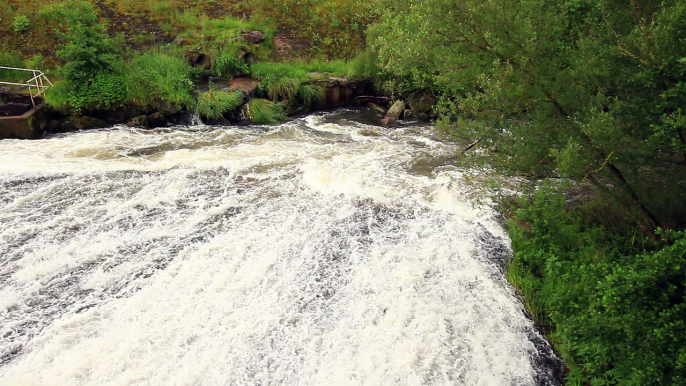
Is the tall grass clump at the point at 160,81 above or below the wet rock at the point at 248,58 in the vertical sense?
below

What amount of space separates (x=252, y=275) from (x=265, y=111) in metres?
9.12

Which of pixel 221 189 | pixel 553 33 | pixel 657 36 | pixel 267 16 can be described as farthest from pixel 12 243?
pixel 267 16

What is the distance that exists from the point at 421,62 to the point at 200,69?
1103cm

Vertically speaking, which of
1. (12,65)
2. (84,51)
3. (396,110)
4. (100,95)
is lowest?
(396,110)

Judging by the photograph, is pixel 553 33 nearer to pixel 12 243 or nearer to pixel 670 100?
pixel 670 100

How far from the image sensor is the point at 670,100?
5.38 meters

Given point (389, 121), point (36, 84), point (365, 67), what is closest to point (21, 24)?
Result: point (36, 84)

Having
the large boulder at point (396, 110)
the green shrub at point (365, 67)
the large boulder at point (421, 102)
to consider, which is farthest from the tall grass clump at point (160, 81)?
the large boulder at point (421, 102)

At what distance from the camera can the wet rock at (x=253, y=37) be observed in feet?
61.1

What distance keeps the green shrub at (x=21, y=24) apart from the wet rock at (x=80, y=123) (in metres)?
6.25

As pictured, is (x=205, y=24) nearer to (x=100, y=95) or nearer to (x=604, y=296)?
(x=100, y=95)

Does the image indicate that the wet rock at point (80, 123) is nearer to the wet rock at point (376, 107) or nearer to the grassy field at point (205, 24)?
the grassy field at point (205, 24)

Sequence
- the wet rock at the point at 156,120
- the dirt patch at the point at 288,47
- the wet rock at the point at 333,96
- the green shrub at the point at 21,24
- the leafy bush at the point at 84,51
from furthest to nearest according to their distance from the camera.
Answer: the dirt patch at the point at 288,47 → the green shrub at the point at 21,24 → the wet rock at the point at 333,96 → the wet rock at the point at 156,120 → the leafy bush at the point at 84,51

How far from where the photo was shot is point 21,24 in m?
17.5
